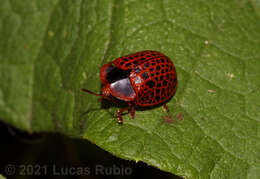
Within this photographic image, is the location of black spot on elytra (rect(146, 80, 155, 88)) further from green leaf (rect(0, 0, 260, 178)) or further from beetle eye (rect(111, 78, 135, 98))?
green leaf (rect(0, 0, 260, 178))

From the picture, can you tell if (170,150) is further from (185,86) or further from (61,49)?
(61,49)

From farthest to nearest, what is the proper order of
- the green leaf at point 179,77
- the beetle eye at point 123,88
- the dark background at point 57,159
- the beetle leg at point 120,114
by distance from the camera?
the dark background at point 57,159
the beetle eye at point 123,88
the beetle leg at point 120,114
the green leaf at point 179,77

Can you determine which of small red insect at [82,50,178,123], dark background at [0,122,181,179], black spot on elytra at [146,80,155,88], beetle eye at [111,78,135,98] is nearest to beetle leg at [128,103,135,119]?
small red insect at [82,50,178,123]

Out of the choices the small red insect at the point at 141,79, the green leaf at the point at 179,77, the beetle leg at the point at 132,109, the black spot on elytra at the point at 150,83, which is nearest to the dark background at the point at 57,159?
the green leaf at the point at 179,77

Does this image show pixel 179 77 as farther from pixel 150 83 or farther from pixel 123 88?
pixel 123 88

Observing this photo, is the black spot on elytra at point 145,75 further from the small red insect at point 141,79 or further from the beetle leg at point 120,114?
the beetle leg at point 120,114

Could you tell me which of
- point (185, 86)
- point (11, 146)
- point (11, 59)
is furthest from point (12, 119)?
point (185, 86)

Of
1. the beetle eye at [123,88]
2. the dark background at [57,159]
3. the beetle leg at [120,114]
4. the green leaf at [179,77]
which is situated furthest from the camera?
the dark background at [57,159]
